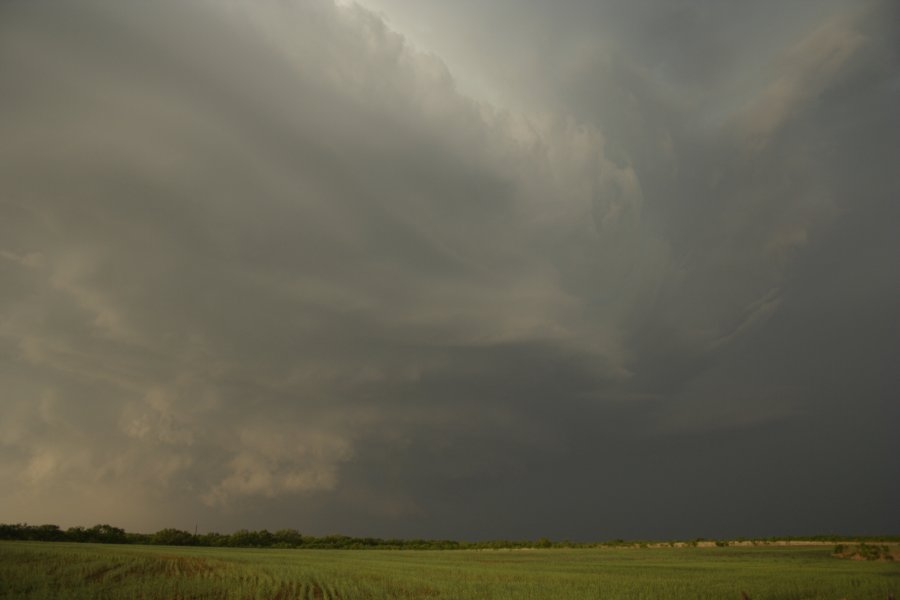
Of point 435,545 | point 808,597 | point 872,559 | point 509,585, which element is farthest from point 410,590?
point 435,545

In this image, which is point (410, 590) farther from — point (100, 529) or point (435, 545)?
point (100, 529)

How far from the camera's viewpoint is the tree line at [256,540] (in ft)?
318

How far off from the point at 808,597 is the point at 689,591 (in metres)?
5.27

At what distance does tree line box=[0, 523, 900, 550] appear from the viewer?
318 ft

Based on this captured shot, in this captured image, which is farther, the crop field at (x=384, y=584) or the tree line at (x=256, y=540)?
the tree line at (x=256, y=540)

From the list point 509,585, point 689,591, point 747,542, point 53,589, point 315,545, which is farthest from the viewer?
point 315,545

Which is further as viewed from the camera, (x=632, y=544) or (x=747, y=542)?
(x=632, y=544)

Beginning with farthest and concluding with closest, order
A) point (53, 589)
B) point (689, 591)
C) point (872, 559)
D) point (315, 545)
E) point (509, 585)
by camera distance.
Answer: point (315, 545)
point (872, 559)
point (509, 585)
point (689, 591)
point (53, 589)

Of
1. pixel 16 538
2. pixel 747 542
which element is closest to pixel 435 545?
pixel 747 542

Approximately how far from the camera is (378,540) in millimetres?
130250

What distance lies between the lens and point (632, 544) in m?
103

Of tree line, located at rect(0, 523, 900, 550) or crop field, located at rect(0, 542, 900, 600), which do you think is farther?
tree line, located at rect(0, 523, 900, 550)

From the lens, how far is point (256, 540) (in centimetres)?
11794

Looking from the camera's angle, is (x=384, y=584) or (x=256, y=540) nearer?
(x=384, y=584)
